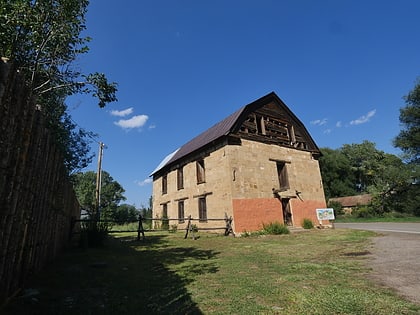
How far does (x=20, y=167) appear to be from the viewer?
323 cm

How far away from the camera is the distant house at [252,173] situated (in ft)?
47.4

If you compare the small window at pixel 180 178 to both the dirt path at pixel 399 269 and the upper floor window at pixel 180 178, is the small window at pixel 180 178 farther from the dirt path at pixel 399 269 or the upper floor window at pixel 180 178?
the dirt path at pixel 399 269

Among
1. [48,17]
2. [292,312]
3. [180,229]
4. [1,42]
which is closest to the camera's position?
[292,312]

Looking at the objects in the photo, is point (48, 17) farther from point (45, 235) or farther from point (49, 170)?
point (45, 235)

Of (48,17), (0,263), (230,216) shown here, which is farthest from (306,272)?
(48,17)

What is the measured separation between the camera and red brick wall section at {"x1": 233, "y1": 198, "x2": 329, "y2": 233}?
13.8 metres

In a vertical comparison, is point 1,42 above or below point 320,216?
above

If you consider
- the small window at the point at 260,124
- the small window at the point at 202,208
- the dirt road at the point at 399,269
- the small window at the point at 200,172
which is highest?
the small window at the point at 260,124

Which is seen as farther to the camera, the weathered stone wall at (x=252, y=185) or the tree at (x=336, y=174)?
the tree at (x=336, y=174)

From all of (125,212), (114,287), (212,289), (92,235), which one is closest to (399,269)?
(212,289)

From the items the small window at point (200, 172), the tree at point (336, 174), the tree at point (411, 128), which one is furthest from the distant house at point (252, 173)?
the tree at point (336, 174)

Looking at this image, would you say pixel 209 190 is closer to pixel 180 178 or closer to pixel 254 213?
pixel 254 213

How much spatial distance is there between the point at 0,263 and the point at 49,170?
7.75ft

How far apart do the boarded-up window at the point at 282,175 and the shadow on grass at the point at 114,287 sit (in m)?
11.5
